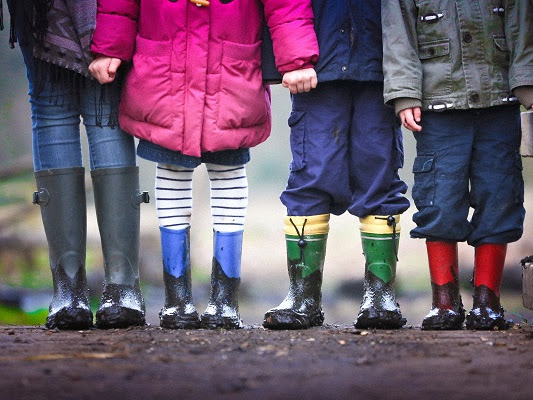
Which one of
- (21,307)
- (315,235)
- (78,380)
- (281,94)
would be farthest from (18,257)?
(78,380)

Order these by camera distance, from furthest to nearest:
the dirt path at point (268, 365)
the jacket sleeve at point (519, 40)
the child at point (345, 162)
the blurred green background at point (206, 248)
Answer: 1. the blurred green background at point (206, 248)
2. the child at point (345, 162)
3. the jacket sleeve at point (519, 40)
4. the dirt path at point (268, 365)

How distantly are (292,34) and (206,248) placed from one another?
108 inches

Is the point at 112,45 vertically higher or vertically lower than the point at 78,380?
higher

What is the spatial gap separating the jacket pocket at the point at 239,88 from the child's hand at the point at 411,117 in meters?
0.40

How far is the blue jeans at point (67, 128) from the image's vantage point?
2633mm

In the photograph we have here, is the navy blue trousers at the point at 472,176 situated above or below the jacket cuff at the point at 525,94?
below

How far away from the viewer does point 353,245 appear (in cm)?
532

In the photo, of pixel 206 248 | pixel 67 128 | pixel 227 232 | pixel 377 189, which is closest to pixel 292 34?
pixel 377 189

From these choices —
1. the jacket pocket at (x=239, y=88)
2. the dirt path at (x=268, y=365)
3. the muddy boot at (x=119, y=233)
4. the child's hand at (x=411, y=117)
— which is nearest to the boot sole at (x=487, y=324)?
the dirt path at (x=268, y=365)

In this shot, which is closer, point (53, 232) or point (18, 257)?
point (53, 232)

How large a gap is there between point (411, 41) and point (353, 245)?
9.29 ft

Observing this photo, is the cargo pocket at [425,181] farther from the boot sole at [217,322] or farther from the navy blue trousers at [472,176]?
the boot sole at [217,322]

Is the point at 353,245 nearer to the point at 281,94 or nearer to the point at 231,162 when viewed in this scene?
the point at 281,94

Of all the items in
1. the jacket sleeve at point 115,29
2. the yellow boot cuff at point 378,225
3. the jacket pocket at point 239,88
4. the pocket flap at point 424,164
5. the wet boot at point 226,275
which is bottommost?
the wet boot at point 226,275
